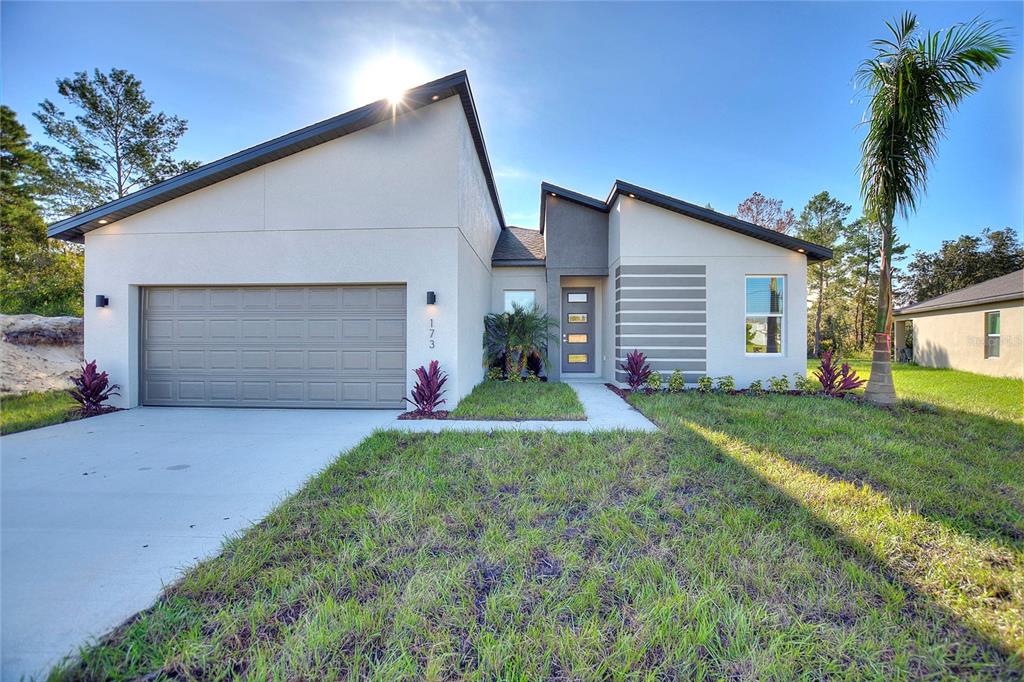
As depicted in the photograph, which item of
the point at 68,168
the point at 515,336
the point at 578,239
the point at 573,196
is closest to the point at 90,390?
the point at 515,336

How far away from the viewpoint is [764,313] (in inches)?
337

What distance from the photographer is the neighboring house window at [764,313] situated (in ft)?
27.9

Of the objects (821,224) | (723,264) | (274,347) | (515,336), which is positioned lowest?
(274,347)

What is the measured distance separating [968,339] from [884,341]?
10008mm

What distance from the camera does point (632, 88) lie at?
9.34 metres

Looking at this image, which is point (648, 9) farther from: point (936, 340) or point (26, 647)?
point (936, 340)

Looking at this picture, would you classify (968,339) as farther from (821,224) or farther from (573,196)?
(573,196)

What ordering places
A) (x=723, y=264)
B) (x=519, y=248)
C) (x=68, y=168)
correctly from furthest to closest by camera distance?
(x=68, y=168) → (x=519, y=248) → (x=723, y=264)

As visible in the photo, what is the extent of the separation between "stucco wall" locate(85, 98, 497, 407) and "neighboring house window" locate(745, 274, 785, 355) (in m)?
6.72

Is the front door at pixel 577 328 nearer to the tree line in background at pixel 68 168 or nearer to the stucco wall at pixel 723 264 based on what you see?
the stucco wall at pixel 723 264

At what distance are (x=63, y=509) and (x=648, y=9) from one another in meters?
10.9

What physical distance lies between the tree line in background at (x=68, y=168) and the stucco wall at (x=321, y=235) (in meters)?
8.40

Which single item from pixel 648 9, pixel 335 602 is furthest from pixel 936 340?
pixel 335 602

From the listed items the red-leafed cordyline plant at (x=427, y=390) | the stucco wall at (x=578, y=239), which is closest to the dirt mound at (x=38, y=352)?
the red-leafed cordyline plant at (x=427, y=390)
